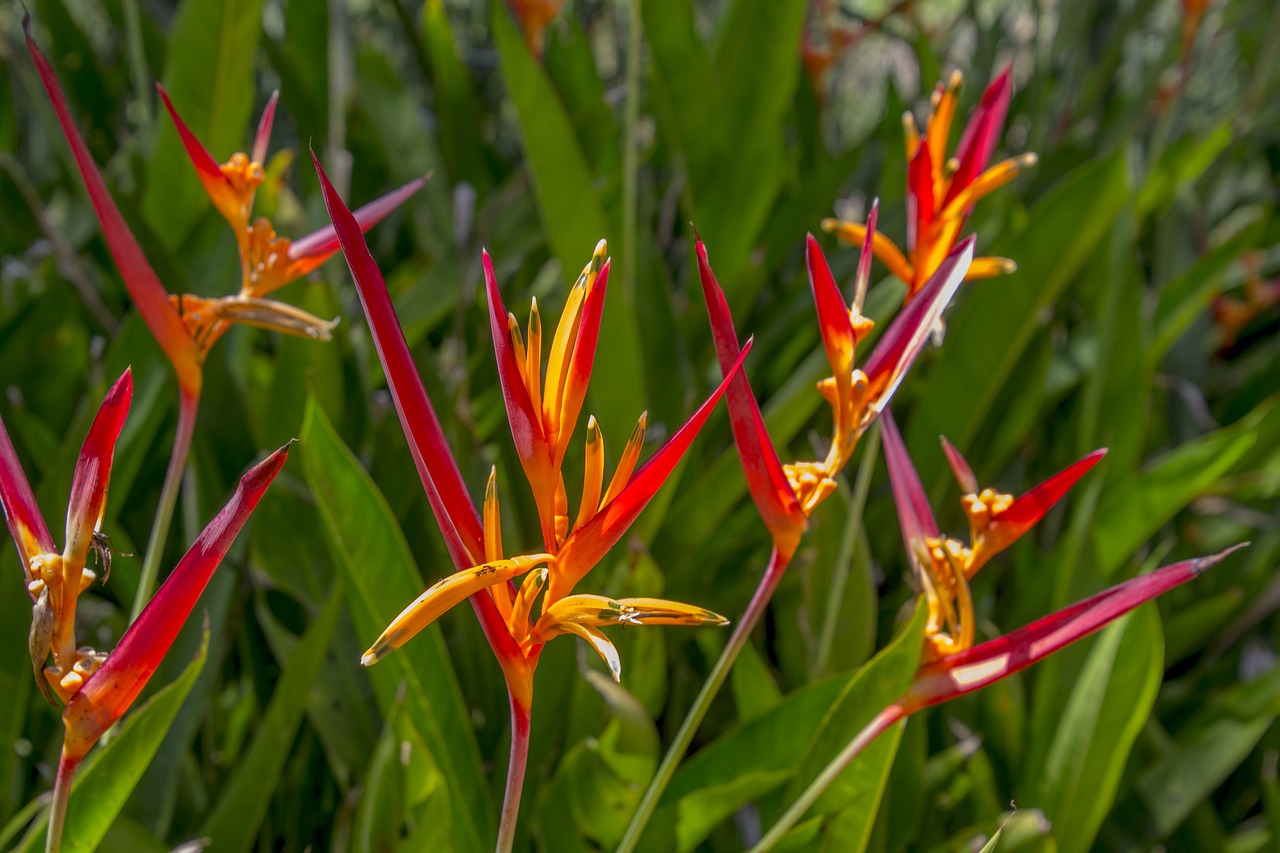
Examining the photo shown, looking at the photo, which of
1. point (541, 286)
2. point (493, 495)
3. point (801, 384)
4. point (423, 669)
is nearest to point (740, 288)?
point (541, 286)

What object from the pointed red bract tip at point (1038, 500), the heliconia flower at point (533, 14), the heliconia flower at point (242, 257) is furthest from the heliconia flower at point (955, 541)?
the heliconia flower at point (533, 14)

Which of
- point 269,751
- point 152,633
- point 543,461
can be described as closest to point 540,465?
point 543,461

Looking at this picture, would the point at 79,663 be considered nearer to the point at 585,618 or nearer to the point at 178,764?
the point at 585,618

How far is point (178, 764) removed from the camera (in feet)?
1.88

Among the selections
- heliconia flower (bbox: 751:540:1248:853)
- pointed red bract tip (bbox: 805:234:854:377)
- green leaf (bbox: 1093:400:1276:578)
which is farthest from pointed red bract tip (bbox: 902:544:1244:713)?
green leaf (bbox: 1093:400:1276:578)

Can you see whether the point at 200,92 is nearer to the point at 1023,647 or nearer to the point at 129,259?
the point at 129,259

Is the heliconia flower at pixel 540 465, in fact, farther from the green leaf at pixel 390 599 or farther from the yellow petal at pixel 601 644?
the green leaf at pixel 390 599

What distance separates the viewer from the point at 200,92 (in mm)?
906

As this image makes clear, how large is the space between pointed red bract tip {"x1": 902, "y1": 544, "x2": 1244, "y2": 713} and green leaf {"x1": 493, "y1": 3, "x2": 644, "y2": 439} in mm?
389

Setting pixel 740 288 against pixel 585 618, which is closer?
pixel 585 618

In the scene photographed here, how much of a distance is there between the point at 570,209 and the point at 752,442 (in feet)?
1.56

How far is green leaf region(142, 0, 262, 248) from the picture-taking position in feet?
2.91

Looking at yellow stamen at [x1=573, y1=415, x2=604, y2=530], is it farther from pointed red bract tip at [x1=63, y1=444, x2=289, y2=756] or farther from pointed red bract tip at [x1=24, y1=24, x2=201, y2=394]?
pointed red bract tip at [x1=24, y1=24, x2=201, y2=394]

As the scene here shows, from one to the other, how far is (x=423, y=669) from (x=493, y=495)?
30cm
